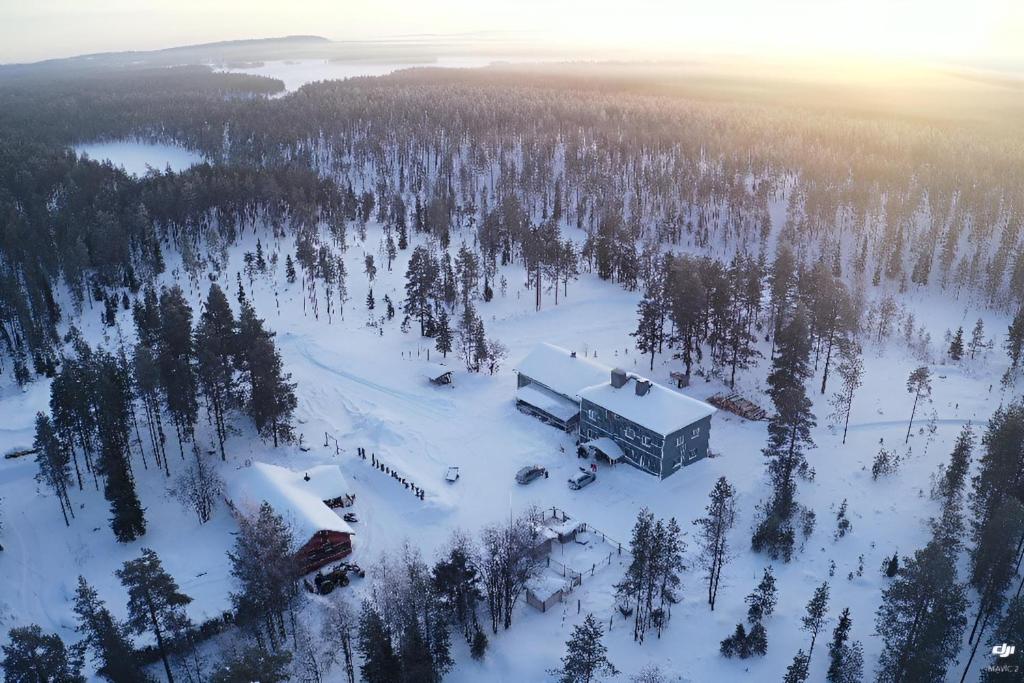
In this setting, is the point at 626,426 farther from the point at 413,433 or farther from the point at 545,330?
the point at 545,330

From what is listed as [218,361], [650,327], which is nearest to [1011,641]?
[650,327]

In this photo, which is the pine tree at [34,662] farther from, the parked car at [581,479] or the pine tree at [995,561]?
the pine tree at [995,561]

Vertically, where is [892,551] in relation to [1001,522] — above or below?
below

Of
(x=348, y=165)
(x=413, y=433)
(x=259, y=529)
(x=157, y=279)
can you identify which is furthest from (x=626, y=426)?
(x=348, y=165)

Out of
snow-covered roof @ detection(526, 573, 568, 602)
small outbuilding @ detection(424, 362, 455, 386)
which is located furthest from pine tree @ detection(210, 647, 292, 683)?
small outbuilding @ detection(424, 362, 455, 386)

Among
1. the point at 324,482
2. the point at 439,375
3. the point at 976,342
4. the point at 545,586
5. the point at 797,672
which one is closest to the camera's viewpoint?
the point at 797,672

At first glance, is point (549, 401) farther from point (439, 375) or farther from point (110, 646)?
point (110, 646)
